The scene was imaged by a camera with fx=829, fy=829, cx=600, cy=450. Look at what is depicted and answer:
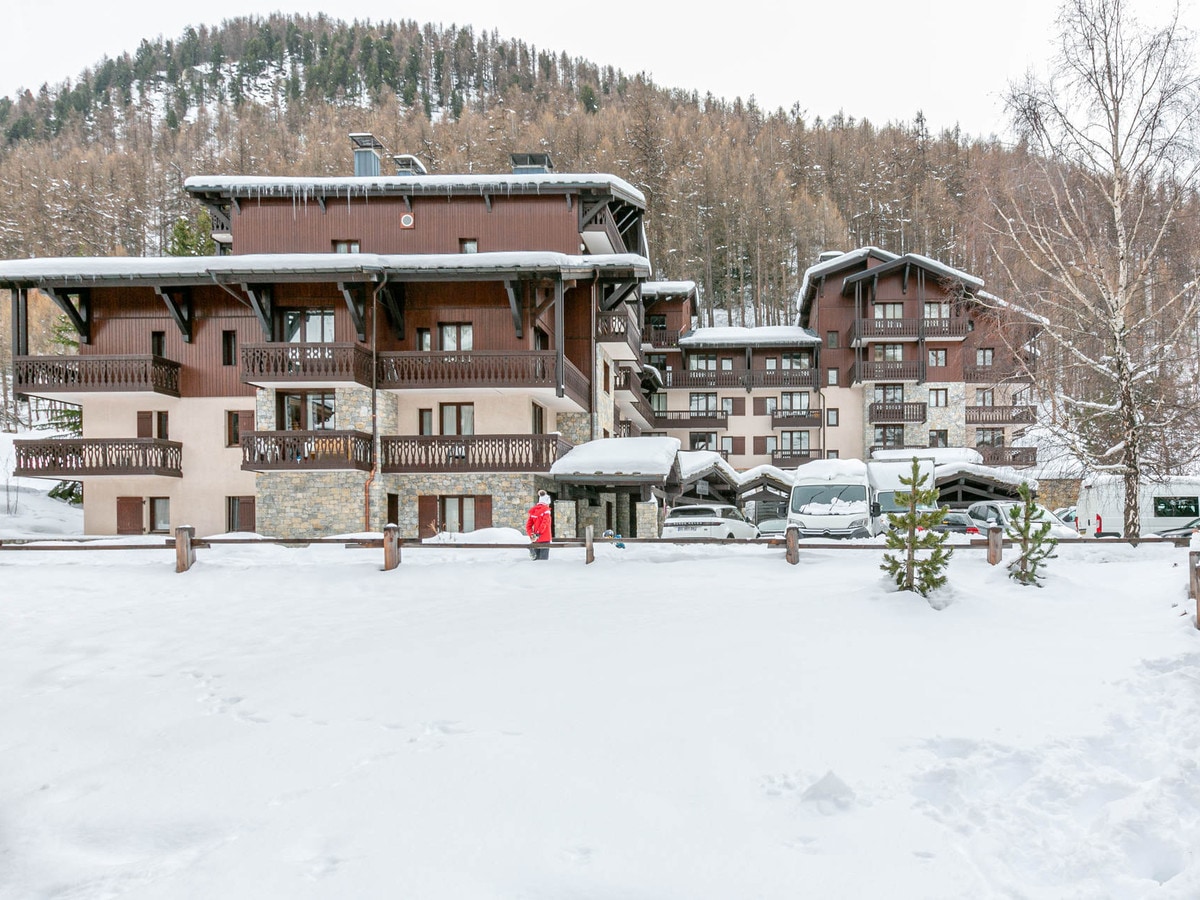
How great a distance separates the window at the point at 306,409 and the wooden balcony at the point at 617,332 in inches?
374

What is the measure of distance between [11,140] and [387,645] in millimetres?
139960

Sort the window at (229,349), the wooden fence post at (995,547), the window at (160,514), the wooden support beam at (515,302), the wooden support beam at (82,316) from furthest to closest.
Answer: the window at (160,514), the window at (229,349), the wooden support beam at (82,316), the wooden support beam at (515,302), the wooden fence post at (995,547)

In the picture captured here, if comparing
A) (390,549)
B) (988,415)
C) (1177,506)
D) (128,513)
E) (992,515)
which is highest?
(988,415)

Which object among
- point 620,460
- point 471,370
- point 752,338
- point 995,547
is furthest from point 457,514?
point 752,338

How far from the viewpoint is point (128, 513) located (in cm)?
2642

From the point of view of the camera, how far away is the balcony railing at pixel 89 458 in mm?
24891

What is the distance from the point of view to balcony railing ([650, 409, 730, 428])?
158 ft

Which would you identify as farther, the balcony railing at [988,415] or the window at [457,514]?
the balcony railing at [988,415]

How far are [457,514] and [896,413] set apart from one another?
2830 cm

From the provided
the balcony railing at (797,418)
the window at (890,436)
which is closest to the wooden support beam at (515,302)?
the balcony railing at (797,418)

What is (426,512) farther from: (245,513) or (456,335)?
(245,513)

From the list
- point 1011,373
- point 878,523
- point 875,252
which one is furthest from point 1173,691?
point 875,252

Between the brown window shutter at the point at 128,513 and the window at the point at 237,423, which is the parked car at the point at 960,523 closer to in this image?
the window at the point at 237,423

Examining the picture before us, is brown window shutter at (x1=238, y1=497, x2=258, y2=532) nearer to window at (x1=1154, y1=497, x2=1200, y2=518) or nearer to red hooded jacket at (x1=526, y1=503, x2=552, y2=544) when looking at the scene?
red hooded jacket at (x1=526, y1=503, x2=552, y2=544)
